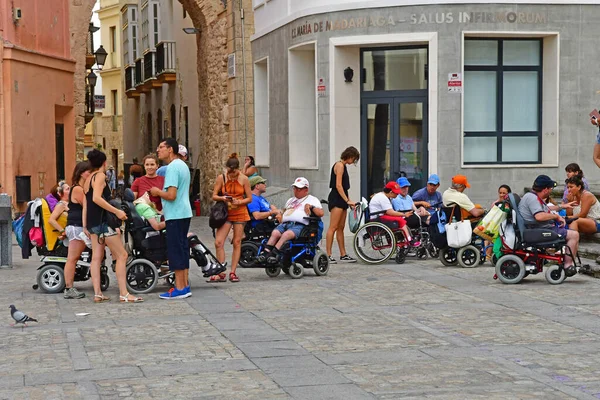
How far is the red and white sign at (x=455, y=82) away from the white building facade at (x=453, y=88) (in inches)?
0.7

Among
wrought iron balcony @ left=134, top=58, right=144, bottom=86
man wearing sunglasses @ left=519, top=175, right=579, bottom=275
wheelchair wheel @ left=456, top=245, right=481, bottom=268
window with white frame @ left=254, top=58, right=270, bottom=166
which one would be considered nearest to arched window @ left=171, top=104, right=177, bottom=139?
wrought iron balcony @ left=134, top=58, right=144, bottom=86

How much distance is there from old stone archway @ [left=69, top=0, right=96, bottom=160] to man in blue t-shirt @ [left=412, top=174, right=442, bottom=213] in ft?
47.5

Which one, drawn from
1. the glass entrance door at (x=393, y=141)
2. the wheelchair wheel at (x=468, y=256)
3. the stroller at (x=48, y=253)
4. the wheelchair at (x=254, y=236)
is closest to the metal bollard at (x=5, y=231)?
the stroller at (x=48, y=253)

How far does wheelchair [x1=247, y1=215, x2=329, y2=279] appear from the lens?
14.1 meters

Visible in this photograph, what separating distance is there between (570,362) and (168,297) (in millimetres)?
5164

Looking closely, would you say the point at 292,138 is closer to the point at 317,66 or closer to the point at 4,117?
the point at 317,66

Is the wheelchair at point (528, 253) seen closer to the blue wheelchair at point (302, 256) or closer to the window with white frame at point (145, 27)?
the blue wheelchair at point (302, 256)

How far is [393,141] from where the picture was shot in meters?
21.6

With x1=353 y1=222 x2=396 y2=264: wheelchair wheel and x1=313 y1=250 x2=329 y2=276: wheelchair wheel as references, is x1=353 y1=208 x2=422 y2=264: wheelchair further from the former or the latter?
x1=313 y1=250 x2=329 y2=276: wheelchair wheel

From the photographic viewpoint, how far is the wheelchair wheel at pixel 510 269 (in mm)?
13102

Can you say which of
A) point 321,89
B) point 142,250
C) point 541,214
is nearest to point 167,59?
point 321,89

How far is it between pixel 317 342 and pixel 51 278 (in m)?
4.82

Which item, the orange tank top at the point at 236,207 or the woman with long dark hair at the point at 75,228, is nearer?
the woman with long dark hair at the point at 75,228

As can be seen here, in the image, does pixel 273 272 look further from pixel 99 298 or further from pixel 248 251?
pixel 99 298
